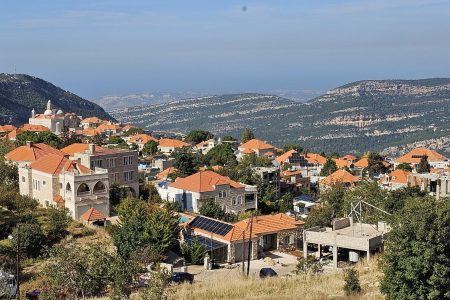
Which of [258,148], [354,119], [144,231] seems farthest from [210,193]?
[354,119]

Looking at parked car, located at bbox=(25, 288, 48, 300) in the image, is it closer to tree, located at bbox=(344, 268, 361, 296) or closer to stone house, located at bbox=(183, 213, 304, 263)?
stone house, located at bbox=(183, 213, 304, 263)

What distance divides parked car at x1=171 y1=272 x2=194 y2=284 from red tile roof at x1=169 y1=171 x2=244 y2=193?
13.9 meters

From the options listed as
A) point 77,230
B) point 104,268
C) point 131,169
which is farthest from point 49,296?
point 131,169

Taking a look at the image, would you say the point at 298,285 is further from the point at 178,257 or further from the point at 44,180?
the point at 44,180

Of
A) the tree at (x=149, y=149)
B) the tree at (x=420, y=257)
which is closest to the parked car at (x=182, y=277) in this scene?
the tree at (x=420, y=257)

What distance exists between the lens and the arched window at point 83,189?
3341cm

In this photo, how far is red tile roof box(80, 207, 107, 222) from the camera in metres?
32.6

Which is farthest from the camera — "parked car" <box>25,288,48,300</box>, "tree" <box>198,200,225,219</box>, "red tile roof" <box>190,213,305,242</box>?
"tree" <box>198,200,225,219</box>

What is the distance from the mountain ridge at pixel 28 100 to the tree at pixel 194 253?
87699mm

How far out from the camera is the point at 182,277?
927 inches

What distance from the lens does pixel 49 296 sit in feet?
52.4

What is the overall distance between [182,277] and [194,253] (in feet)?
14.0

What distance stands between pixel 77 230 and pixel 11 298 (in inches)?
428

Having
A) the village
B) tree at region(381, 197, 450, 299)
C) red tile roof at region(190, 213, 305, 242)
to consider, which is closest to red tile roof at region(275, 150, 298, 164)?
the village
